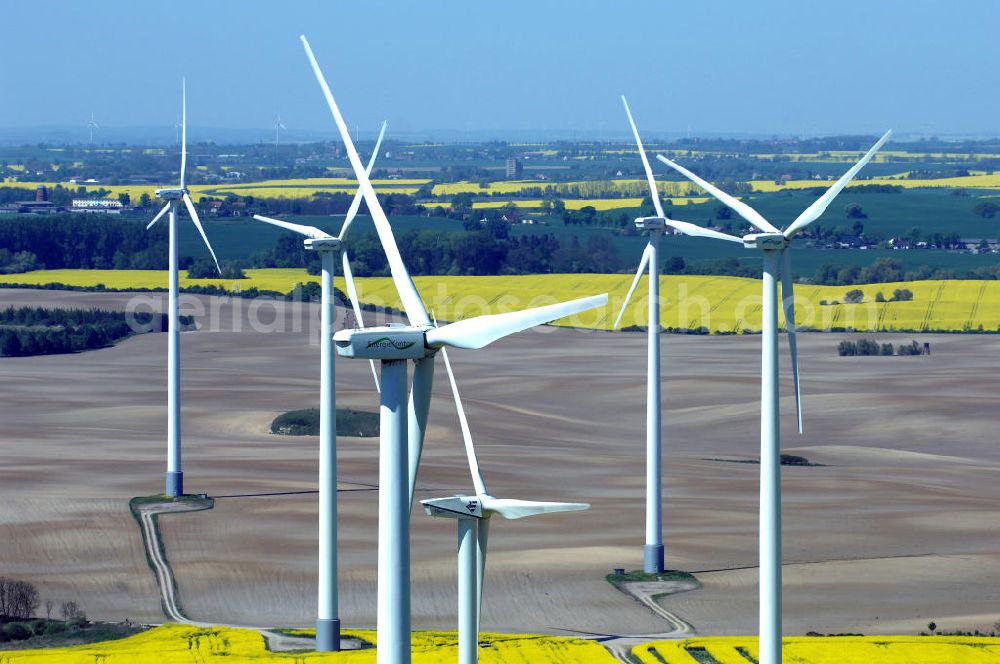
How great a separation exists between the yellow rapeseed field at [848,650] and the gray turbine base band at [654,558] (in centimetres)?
909

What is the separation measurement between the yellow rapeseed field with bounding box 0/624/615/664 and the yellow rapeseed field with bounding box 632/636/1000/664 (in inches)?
68.9

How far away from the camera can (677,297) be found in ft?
521

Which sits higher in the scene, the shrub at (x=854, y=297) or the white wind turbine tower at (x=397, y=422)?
the white wind turbine tower at (x=397, y=422)

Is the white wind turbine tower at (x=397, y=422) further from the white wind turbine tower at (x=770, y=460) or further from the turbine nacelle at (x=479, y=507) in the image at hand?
the white wind turbine tower at (x=770, y=460)

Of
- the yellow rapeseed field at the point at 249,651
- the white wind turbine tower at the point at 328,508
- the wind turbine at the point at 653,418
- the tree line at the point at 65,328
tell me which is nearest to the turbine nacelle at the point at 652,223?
the wind turbine at the point at 653,418

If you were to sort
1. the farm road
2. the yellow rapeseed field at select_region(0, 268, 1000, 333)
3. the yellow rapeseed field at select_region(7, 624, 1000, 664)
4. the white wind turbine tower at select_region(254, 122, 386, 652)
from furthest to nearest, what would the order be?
the yellow rapeseed field at select_region(0, 268, 1000, 333) → the farm road → the white wind turbine tower at select_region(254, 122, 386, 652) → the yellow rapeseed field at select_region(7, 624, 1000, 664)

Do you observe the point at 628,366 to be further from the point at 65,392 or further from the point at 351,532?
the point at 351,532

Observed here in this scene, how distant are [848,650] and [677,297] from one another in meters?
118

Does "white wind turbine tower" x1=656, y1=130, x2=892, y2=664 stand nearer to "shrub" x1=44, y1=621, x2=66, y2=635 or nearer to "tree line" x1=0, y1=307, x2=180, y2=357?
"shrub" x1=44, y1=621, x2=66, y2=635

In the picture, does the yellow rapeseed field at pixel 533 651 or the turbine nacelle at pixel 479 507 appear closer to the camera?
the turbine nacelle at pixel 479 507

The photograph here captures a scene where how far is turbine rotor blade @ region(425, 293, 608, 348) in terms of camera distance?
24438 mm

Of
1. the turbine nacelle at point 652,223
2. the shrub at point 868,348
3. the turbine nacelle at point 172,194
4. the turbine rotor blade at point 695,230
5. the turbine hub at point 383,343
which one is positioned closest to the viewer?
the turbine hub at point 383,343

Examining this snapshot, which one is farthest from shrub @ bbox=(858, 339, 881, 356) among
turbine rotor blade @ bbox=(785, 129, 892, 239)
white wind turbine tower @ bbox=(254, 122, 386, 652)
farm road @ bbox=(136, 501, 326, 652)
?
turbine rotor blade @ bbox=(785, 129, 892, 239)

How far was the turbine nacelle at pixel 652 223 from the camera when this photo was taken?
53.7 metres
